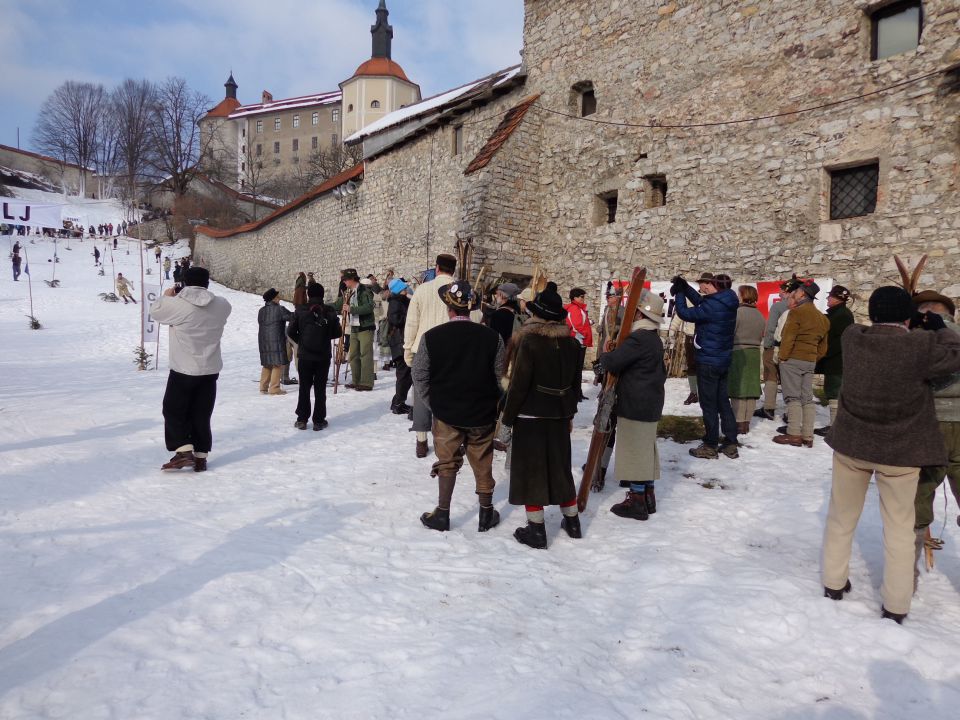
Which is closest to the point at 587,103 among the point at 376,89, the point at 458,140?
the point at 458,140

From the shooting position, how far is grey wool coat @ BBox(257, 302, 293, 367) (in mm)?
8742

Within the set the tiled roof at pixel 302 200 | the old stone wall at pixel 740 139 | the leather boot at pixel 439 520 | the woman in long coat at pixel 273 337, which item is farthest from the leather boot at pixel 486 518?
the tiled roof at pixel 302 200

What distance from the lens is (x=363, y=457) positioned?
5711 mm

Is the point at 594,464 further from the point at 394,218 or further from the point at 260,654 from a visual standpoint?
the point at 394,218

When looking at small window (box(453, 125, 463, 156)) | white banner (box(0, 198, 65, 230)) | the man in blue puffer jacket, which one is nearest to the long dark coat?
the man in blue puffer jacket

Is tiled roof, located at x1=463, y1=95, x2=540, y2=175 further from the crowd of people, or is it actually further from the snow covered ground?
the snow covered ground

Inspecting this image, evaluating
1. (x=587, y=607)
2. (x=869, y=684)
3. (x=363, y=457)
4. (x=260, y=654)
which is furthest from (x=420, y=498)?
(x=869, y=684)

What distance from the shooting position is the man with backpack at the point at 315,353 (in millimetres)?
6777

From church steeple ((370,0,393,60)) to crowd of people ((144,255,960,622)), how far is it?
49.3 metres

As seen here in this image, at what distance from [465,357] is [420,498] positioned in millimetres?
1367

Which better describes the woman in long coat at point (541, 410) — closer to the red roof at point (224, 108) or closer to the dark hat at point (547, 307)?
the dark hat at point (547, 307)

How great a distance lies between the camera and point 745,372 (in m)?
6.55

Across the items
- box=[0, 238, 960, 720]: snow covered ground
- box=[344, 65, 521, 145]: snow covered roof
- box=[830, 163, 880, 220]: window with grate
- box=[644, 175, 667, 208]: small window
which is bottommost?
box=[0, 238, 960, 720]: snow covered ground

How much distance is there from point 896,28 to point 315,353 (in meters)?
9.41
